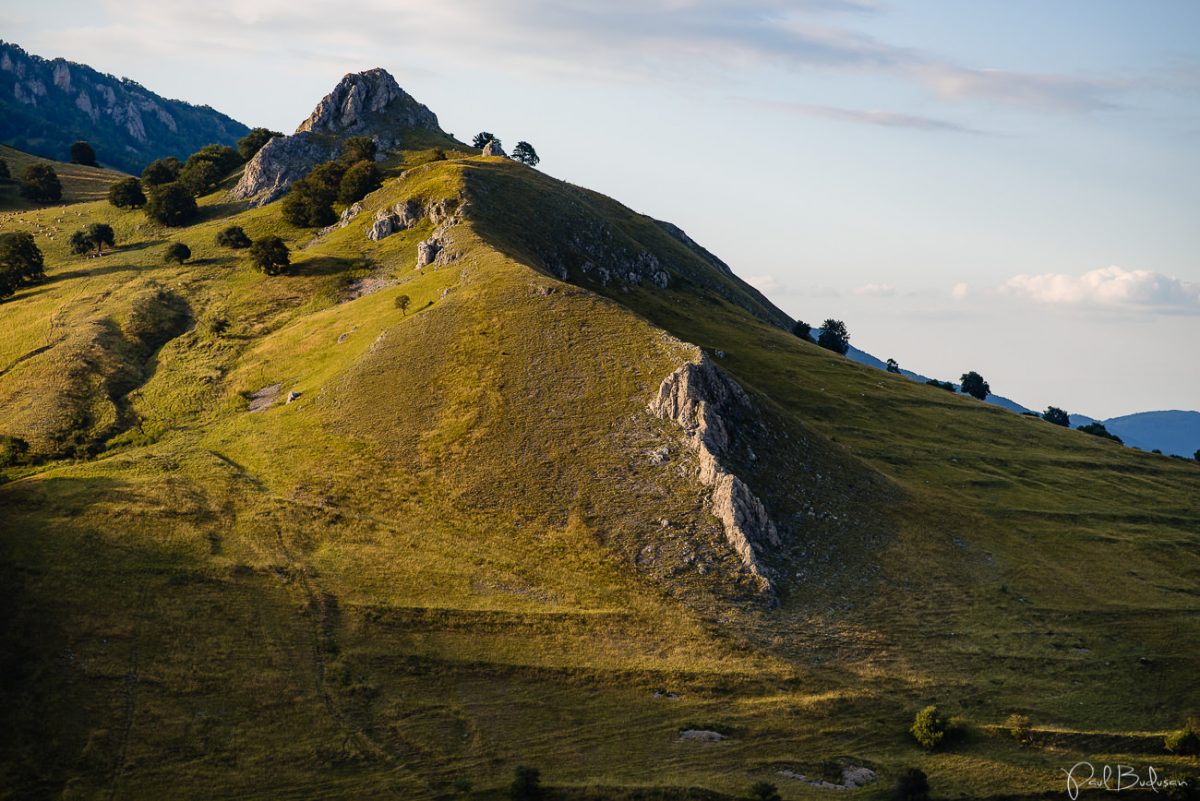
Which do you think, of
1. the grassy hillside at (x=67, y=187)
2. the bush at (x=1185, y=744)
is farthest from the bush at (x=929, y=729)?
the grassy hillside at (x=67, y=187)

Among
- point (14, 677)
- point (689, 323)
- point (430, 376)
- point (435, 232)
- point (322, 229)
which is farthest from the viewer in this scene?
point (322, 229)

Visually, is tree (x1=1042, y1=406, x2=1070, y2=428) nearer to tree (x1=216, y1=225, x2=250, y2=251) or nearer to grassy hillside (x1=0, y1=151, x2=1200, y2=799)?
grassy hillside (x1=0, y1=151, x2=1200, y2=799)

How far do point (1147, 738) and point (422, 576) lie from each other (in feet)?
172

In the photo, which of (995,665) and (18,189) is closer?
(995,665)

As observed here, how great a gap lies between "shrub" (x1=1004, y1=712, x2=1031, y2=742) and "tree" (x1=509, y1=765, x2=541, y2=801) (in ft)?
106

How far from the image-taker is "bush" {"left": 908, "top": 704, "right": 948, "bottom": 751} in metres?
57.4

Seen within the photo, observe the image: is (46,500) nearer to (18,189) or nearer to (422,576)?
(422,576)

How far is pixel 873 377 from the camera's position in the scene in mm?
136500

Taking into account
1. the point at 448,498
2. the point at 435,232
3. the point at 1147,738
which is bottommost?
the point at 1147,738

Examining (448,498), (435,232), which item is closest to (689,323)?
(435,232)

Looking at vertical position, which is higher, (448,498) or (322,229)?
(322,229)

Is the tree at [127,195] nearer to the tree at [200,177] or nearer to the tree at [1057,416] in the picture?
the tree at [200,177]

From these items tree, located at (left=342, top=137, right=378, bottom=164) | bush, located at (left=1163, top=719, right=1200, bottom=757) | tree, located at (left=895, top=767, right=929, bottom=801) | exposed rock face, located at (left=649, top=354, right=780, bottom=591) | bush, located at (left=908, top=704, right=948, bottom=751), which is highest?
tree, located at (left=342, top=137, right=378, bottom=164)

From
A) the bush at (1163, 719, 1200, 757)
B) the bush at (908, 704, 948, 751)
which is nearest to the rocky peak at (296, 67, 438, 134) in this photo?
the bush at (908, 704, 948, 751)
